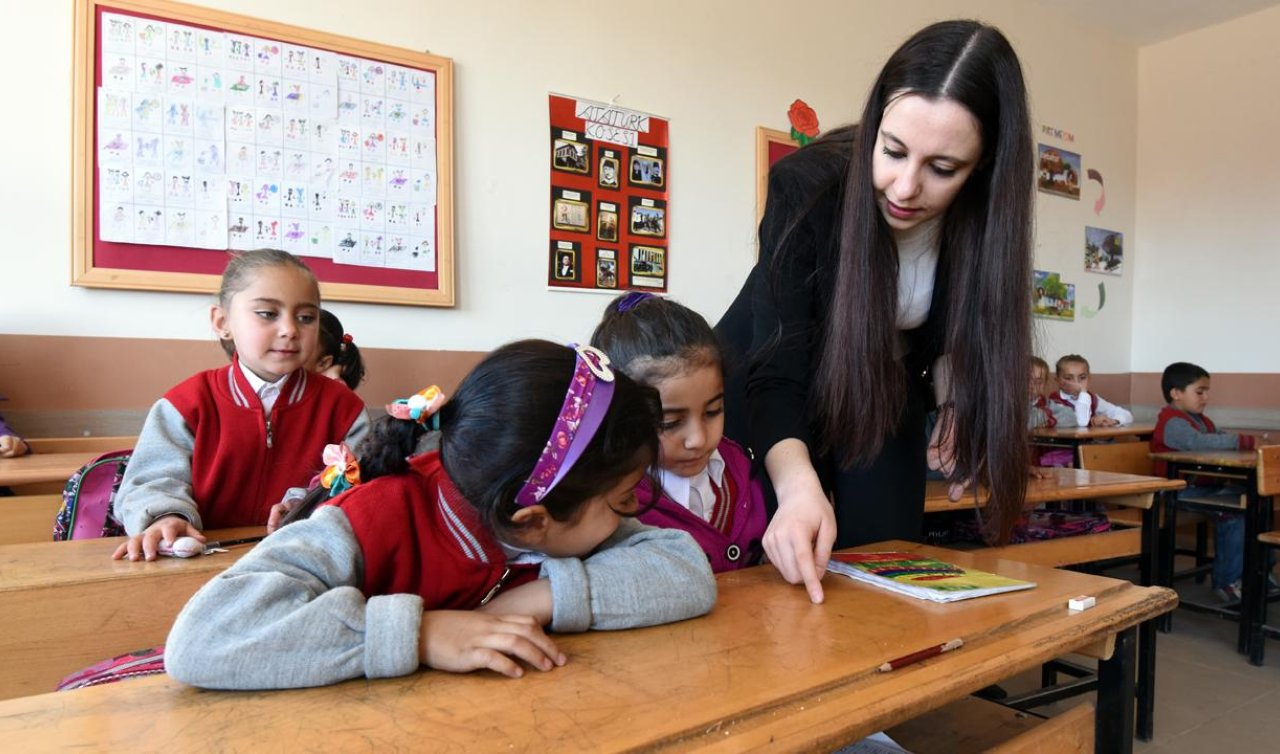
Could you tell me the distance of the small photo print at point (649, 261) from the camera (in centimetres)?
331

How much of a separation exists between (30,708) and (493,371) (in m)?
0.44

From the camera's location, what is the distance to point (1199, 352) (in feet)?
16.9

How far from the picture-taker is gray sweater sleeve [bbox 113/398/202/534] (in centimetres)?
143

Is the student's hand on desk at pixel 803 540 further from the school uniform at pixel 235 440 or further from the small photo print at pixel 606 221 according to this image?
the small photo print at pixel 606 221

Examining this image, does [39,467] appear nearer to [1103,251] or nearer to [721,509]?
[721,509]

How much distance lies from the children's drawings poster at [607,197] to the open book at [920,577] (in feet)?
7.35

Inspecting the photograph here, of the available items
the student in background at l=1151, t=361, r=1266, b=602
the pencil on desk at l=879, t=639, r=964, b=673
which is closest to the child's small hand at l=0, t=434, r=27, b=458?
the pencil on desk at l=879, t=639, r=964, b=673

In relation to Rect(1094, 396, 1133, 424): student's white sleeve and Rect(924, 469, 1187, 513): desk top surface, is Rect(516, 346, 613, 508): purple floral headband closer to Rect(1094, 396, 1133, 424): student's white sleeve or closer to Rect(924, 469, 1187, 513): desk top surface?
Rect(924, 469, 1187, 513): desk top surface

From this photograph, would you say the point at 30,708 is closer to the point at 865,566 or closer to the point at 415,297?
the point at 865,566

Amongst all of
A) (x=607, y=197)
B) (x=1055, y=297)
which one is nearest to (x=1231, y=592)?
(x=1055, y=297)

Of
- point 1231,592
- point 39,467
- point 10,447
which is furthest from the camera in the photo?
point 1231,592

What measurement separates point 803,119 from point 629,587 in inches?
136

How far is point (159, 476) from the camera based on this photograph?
1.56 metres

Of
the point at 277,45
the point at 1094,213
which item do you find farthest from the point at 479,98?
the point at 1094,213
